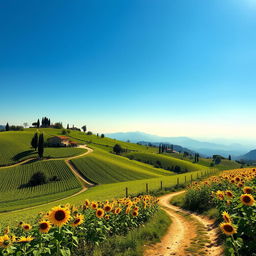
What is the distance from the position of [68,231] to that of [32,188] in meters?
70.1

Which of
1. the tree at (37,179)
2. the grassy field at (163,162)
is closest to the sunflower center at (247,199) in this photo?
the tree at (37,179)

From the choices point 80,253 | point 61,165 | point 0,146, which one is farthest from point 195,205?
point 0,146

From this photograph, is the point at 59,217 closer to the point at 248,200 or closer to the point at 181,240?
the point at 248,200

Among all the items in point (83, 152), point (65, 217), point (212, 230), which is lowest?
point (83, 152)

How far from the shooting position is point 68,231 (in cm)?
500

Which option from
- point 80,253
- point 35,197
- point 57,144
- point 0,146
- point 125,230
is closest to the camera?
point 80,253

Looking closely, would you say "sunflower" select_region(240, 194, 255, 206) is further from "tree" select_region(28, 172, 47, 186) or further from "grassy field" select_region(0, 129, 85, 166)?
"grassy field" select_region(0, 129, 85, 166)

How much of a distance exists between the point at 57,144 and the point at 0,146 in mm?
31222

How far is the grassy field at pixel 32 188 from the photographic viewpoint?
51.9 metres

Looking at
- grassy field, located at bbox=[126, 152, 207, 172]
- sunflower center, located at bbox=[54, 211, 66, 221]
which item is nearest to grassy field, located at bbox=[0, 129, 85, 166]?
grassy field, located at bbox=[126, 152, 207, 172]

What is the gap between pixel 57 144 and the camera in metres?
128

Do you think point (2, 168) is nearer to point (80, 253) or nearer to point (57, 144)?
point (57, 144)

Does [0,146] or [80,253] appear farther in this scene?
[0,146]

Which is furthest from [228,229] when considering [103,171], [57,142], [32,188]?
[57,142]
